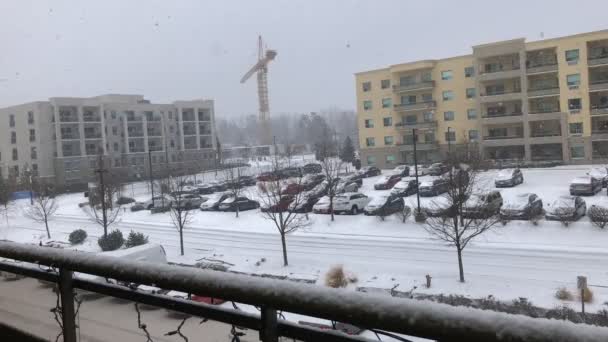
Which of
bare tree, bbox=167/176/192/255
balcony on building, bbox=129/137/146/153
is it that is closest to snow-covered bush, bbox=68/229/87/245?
bare tree, bbox=167/176/192/255

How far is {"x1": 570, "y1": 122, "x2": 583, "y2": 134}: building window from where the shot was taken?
3603cm

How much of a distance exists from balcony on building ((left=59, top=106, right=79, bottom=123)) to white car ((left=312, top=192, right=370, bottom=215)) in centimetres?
3381

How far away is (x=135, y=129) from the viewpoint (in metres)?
56.2

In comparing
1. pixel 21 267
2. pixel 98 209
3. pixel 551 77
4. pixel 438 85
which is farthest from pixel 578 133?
Answer: pixel 21 267

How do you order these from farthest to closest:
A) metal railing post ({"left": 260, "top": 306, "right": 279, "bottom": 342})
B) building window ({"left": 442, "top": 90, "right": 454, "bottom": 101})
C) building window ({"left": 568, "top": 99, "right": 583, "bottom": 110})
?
1. building window ({"left": 442, "top": 90, "right": 454, "bottom": 101})
2. building window ({"left": 568, "top": 99, "right": 583, "bottom": 110})
3. metal railing post ({"left": 260, "top": 306, "right": 279, "bottom": 342})

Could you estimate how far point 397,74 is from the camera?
43.2 m

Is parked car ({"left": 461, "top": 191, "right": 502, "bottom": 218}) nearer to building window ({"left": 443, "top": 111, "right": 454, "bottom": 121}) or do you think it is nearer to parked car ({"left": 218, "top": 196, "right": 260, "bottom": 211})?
parked car ({"left": 218, "top": 196, "right": 260, "bottom": 211})

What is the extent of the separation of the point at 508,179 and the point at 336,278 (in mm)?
17001

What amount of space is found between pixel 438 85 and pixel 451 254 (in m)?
27.5

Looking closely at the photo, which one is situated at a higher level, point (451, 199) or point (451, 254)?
point (451, 199)

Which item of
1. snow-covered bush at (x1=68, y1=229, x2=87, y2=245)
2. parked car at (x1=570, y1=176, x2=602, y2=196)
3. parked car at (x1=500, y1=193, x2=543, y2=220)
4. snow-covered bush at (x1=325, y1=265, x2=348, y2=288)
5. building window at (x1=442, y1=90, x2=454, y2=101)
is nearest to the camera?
snow-covered bush at (x1=325, y1=265, x2=348, y2=288)

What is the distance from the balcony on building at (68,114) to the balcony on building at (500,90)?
1420 inches

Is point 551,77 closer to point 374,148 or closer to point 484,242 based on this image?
point 374,148

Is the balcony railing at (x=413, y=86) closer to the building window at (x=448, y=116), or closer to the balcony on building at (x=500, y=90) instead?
the building window at (x=448, y=116)
